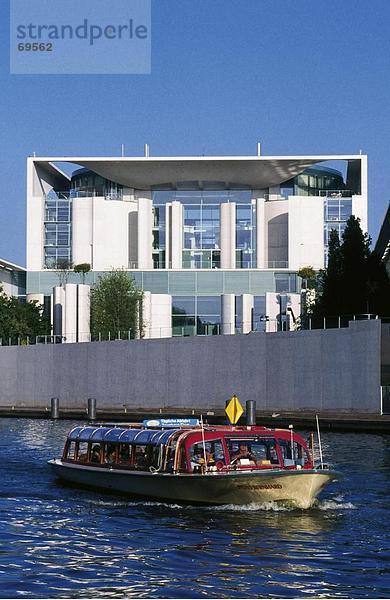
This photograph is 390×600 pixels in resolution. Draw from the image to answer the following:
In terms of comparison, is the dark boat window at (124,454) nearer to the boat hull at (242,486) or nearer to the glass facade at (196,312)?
the boat hull at (242,486)

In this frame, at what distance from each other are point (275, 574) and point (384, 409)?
4542 centimetres

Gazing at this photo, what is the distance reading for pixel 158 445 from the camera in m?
35.7

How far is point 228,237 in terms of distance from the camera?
4582 inches

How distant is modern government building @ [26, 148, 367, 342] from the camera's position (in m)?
114

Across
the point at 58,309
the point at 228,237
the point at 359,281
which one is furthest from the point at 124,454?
the point at 228,237

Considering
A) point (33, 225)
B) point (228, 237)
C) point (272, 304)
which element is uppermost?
point (33, 225)

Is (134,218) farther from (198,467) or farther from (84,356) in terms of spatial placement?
(198,467)

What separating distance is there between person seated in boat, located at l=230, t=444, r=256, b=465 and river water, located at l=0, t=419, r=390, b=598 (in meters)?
1.53

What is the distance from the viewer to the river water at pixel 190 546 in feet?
75.6

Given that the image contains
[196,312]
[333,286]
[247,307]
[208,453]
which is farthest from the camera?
[196,312]

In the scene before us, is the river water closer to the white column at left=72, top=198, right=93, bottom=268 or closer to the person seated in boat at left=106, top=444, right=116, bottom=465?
the person seated in boat at left=106, top=444, right=116, bottom=465

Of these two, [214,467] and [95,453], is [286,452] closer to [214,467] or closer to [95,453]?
[214,467]

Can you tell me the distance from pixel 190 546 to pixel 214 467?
6.17m

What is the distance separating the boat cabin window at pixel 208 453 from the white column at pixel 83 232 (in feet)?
281
